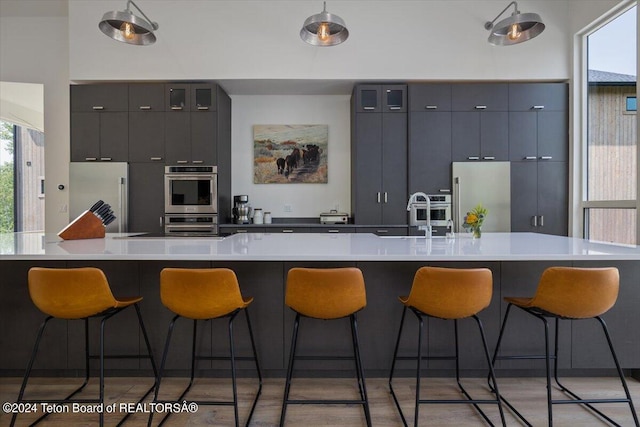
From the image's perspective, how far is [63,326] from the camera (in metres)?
2.42

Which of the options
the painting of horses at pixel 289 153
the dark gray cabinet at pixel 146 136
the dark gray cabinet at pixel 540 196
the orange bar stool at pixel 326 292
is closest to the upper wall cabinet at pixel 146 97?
the dark gray cabinet at pixel 146 136

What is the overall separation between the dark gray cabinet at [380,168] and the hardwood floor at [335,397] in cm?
228

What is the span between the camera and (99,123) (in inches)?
171

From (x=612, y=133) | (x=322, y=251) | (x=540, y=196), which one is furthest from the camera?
(x=540, y=196)

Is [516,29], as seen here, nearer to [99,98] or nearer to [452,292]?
[452,292]

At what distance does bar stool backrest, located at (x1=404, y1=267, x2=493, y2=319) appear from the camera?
183 cm

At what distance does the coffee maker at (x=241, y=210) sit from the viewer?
4.71 m

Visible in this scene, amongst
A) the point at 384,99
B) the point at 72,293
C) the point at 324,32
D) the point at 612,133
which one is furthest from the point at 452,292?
the point at 612,133

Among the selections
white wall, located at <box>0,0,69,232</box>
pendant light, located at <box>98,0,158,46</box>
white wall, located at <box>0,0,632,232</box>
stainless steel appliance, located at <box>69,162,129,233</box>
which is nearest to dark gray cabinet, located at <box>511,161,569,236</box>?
Answer: white wall, located at <box>0,0,632,232</box>

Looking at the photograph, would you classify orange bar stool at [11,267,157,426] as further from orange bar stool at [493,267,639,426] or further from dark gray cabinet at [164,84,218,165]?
dark gray cabinet at [164,84,218,165]

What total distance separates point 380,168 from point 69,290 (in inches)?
135

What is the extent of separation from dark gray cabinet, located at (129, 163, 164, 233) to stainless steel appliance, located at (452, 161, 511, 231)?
358 cm

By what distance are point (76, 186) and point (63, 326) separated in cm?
250

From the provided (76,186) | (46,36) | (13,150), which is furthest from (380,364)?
(46,36)
